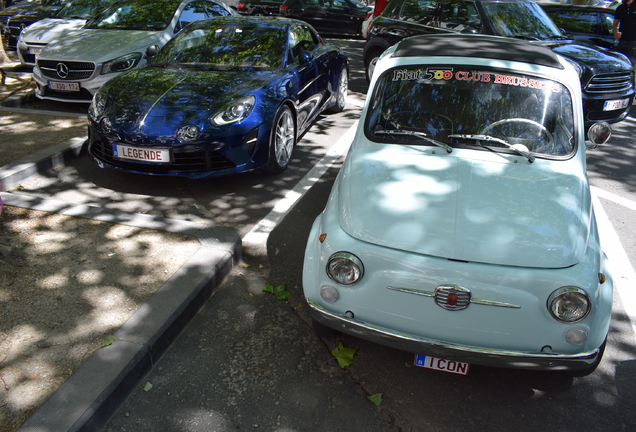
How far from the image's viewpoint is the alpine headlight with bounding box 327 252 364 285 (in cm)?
267

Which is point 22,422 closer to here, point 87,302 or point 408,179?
point 87,302

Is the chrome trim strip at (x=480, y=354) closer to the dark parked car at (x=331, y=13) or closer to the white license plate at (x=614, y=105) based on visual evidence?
the white license plate at (x=614, y=105)

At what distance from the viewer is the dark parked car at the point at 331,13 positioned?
53.0 feet

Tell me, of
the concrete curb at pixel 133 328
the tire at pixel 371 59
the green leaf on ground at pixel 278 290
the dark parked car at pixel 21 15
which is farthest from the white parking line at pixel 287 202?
the dark parked car at pixel 21 15

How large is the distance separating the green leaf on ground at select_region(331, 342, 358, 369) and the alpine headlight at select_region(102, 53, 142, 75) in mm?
6057

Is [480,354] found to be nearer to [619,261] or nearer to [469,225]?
[469,225]

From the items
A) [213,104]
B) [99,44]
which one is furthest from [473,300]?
[99,44]

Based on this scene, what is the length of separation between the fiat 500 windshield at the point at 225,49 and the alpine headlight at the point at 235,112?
3.18 feet

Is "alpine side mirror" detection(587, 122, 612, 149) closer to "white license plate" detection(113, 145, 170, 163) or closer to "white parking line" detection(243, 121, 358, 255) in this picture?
"white parking line" detection(243, 121, 358, 255)

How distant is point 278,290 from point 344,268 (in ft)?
3.75

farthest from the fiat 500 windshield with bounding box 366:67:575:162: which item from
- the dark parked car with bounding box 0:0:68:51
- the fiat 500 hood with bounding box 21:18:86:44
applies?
the dark parked car with bounding box 0:0:68:51

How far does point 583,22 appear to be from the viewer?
10703 mm

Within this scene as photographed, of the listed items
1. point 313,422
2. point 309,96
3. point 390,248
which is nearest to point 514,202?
point 390,248

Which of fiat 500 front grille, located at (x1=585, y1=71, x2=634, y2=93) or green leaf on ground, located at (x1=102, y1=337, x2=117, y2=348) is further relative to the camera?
fiat 500 front grille, located at (x1=585, y1=71, x2=634, y2=93)
